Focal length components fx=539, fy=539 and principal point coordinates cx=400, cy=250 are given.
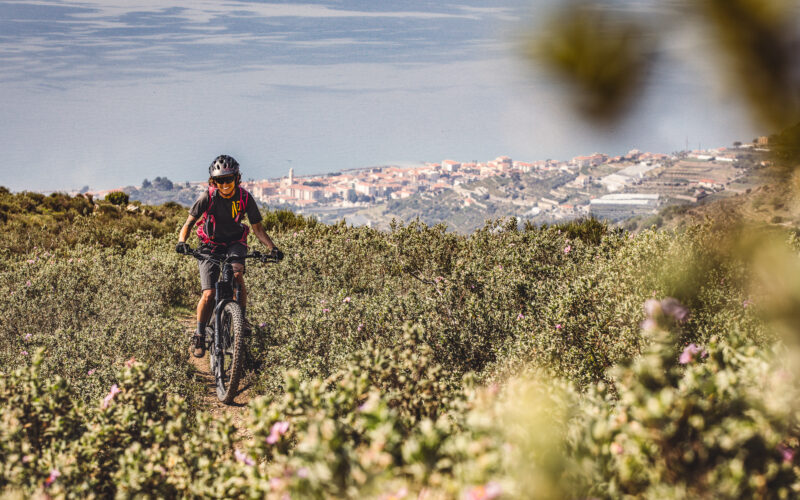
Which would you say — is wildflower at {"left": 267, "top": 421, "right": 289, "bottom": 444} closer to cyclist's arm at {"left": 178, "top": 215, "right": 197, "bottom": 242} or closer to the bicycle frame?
the bicycle frame

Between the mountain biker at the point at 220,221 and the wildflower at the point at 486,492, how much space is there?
4208 mm

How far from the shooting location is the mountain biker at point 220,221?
519 cm

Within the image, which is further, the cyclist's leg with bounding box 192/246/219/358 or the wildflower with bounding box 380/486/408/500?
the cyclist's leg with bounding box 192/246/219/358

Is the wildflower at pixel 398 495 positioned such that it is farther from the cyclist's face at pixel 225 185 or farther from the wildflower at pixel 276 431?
the cyclist's face at pixel 225 185

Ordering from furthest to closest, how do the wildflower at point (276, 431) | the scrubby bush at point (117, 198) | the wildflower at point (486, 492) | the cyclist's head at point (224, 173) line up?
the scrubby bush at point (117, 198), the cyclist's head at point (224, 173), the wildflower at point (276, 431), the wildflower at point (486, 492)

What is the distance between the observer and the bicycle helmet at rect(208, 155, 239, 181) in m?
5.16

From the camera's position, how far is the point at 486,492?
1204 mm

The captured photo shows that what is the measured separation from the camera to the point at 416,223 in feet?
31.0

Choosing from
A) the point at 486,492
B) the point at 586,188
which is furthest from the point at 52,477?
the point at 586,188

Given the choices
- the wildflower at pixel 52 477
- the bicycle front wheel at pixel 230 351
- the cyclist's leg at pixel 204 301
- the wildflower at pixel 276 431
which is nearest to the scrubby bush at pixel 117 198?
the cyclist's leg at pixel 204 301

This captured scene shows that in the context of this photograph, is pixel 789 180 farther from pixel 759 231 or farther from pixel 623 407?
pixel 623 407

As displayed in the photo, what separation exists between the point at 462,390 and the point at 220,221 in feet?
10.5

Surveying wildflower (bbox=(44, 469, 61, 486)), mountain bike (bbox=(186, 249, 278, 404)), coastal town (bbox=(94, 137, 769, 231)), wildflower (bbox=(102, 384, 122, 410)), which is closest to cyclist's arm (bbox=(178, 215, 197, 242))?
mountain bike (bbox=(186, 249, 278, 404))

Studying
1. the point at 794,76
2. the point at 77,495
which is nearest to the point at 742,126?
the point at 794,76
